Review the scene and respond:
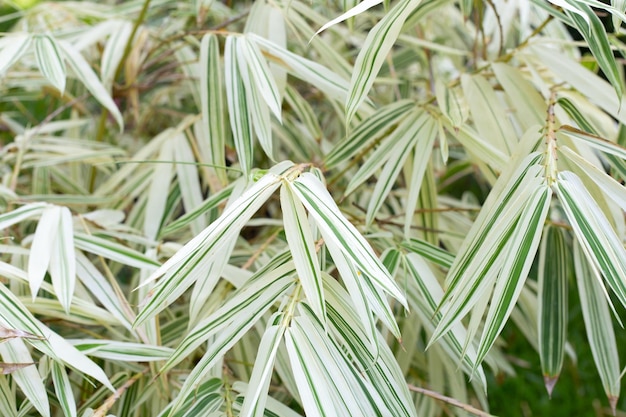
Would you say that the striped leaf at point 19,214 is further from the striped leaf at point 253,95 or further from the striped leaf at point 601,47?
the striped leaf at point 601,47

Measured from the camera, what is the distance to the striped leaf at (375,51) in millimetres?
589

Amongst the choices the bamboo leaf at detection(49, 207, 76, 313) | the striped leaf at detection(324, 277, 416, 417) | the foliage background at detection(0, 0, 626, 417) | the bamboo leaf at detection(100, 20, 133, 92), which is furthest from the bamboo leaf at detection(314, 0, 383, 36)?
the bamboo leaf at detection(100, 20, 133, 92)

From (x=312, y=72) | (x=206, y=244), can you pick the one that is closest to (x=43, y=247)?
(x=206, y=244)

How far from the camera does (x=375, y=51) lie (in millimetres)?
590

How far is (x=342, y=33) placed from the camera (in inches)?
49.0

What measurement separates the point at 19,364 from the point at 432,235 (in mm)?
507

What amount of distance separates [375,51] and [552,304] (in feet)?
1.21

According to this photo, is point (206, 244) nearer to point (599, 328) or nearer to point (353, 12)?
point (353, 12)

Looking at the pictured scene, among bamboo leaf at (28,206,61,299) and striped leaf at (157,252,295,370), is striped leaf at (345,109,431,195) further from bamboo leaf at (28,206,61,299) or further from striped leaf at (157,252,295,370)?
bamboo leaf at (28,206,61,299)

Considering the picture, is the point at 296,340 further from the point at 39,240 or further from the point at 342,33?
the point at 342,33

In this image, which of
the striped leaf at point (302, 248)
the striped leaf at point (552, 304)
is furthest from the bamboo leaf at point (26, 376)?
the striped leaf at point (552, 304)

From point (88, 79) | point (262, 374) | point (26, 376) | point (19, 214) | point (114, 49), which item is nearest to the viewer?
point (262, 374)

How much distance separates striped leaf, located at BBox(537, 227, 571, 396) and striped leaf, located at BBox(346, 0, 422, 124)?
33 centimetres

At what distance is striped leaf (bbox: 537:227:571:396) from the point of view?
74 cm
